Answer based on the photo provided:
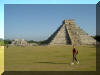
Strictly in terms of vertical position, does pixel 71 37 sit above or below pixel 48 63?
above

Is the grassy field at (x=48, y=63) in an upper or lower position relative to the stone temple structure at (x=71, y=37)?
lower

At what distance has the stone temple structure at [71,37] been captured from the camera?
287 ft

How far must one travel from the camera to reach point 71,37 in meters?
90.2

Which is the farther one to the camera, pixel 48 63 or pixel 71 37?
pixel 71 37

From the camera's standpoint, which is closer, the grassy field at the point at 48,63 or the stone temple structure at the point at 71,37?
the grassy field at the point at 48,63

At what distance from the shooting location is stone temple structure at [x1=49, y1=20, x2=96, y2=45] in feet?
287

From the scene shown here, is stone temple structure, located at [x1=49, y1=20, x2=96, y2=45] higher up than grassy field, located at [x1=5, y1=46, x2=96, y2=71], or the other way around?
stone temple structure, located at [x1=49, y1=20, x2=96, y2=45]

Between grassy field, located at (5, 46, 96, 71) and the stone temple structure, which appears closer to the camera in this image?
grassy field, located at (5, 46, 96, 71)
